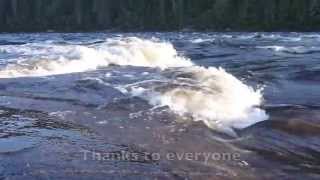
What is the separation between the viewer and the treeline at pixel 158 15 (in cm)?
6019

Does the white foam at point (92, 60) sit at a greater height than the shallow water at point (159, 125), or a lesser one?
lesser

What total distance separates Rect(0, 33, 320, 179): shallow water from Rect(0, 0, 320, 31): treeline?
42280 mm

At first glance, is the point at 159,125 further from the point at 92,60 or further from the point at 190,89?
the point at 92,60

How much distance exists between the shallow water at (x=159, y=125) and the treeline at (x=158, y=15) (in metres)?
42.3

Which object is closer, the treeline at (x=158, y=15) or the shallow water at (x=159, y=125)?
the shallow water at (x=159, y=125)

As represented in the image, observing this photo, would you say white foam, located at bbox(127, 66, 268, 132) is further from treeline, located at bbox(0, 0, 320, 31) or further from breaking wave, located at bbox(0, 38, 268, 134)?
treeline, located at bbox(0, 0, 320, 31)

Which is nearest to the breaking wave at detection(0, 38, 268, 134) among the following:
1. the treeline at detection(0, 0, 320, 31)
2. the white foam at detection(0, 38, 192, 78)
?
the white foam at detection(0, 38, 192, 78)

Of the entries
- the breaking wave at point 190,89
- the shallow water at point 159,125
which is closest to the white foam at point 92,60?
the breaking wave at point 190,89

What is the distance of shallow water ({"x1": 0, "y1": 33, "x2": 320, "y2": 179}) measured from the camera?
6.98m

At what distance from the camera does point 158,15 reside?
239 ft

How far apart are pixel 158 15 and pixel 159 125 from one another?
211 feet

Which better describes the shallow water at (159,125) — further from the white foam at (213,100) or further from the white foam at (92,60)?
the white foam at (92,60)

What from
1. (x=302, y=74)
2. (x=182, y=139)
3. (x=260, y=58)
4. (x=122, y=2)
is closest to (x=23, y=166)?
(x=182, y=139)

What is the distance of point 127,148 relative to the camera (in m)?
7.76
